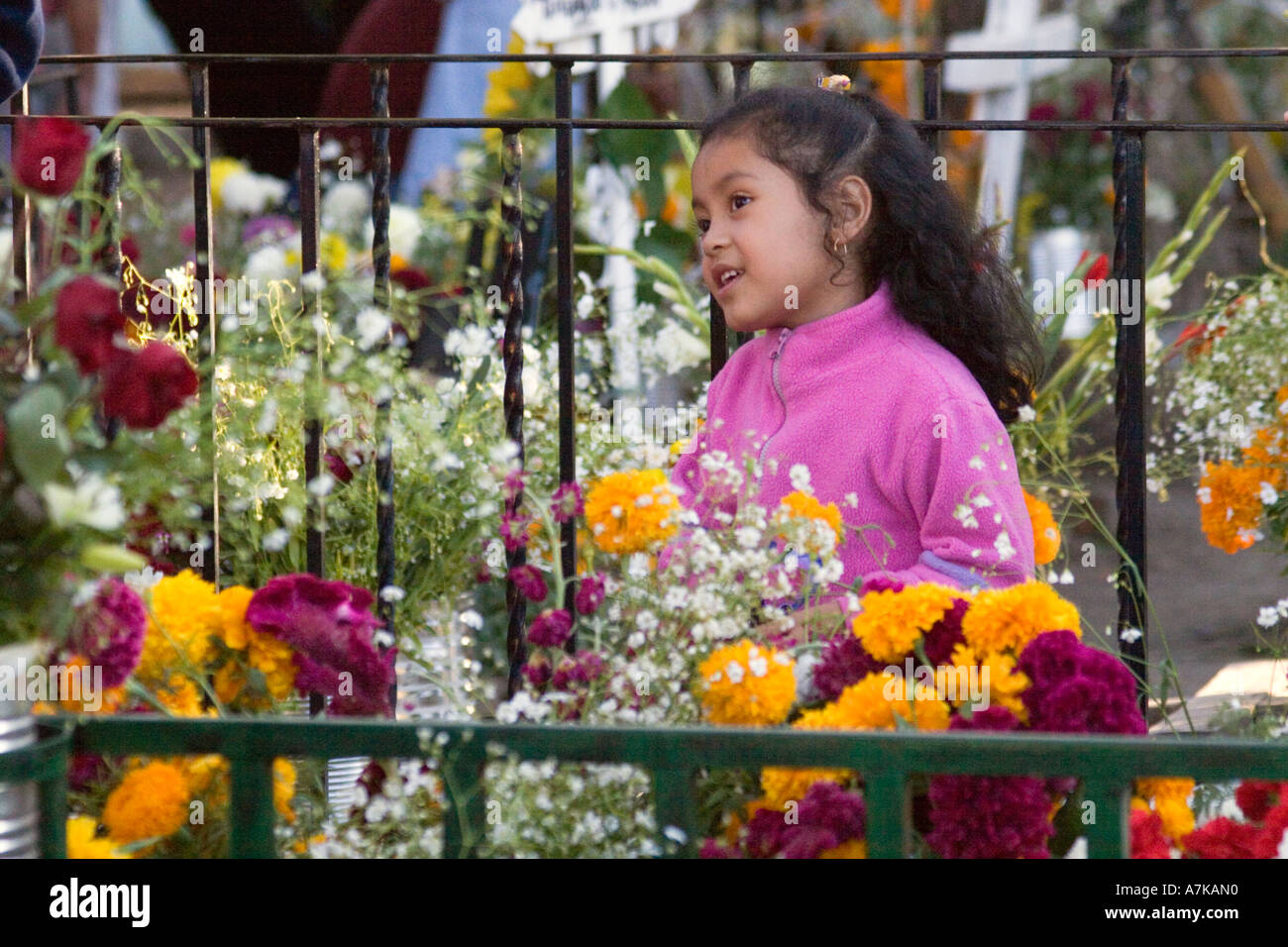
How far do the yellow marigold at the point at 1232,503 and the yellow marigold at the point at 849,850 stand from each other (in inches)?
48.2

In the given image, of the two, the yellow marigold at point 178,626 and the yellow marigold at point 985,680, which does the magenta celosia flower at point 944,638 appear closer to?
the yellow marigold at point 985,680

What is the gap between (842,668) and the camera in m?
1.32

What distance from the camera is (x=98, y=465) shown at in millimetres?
1040

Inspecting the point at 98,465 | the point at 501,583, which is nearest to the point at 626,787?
the point at 98,465

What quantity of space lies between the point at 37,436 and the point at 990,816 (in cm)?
74

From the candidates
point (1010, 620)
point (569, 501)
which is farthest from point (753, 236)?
point (1010, 620)

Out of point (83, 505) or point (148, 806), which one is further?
point (148, 806)

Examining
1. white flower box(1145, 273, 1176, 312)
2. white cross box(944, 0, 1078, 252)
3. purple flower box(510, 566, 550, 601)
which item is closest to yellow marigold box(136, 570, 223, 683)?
purple flower box(510, 566, 550, 601)

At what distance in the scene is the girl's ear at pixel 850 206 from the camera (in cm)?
198

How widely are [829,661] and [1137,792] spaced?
0.28 m

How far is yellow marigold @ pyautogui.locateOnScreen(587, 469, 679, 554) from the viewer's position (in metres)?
1.35

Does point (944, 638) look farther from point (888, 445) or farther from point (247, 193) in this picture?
point (247, 193)
